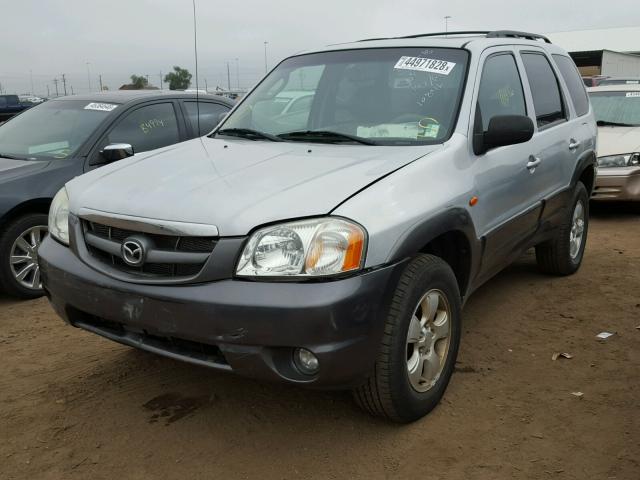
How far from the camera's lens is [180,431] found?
2.98m

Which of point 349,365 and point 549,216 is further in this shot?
point 549,216

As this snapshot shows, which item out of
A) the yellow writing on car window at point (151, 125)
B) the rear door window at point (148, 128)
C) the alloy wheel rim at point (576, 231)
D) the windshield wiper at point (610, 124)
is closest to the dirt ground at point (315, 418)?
the alloy wheel rim at point (576, 231)

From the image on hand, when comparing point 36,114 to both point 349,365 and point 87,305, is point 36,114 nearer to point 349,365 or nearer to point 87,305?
point 87,305

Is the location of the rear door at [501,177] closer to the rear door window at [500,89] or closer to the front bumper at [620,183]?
the rear door window at [500,89]

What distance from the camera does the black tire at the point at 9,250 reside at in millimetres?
4754

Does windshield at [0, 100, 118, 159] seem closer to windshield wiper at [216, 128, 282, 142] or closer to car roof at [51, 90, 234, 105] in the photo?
car roof at [51, 90, 234, 105]

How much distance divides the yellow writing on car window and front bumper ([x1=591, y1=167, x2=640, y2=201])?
192 inches

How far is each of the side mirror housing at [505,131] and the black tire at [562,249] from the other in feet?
5.74

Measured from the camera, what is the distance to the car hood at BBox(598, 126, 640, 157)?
24.7 feet

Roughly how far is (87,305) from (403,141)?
67.5 inches

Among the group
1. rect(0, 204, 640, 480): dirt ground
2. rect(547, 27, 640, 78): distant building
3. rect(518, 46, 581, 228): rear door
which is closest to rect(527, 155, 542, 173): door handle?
rect(518, 46, 581, 228): rear door

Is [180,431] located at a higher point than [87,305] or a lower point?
lower

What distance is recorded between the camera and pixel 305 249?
246 cm

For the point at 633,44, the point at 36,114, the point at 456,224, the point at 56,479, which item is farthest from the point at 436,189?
the point at 633,44
